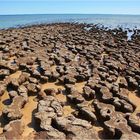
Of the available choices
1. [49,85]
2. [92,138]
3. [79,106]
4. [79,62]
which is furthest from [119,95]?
[79,62]

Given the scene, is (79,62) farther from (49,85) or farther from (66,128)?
(66,128)

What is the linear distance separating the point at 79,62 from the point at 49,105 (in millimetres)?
4966

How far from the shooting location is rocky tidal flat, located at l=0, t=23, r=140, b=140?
5930mm

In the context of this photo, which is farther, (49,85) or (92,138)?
(49,85)

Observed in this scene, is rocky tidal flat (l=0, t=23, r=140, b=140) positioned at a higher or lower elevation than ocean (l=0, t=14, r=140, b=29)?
higher

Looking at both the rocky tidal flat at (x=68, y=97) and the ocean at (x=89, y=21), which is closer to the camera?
the rocky tidal flat at (x=68, y=97)

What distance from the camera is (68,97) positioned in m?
7.71

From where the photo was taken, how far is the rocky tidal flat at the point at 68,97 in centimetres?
593

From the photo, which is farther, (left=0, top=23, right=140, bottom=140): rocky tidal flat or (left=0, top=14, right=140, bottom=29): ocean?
(left=0, top=14, right=140, bottom=29): ocean


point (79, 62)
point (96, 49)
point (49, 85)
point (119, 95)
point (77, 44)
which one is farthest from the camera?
point (77, 44)

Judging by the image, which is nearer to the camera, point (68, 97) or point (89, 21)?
point (68, 97)

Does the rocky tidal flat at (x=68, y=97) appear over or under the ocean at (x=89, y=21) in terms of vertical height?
over

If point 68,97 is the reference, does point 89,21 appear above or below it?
below

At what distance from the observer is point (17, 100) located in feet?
23.2
